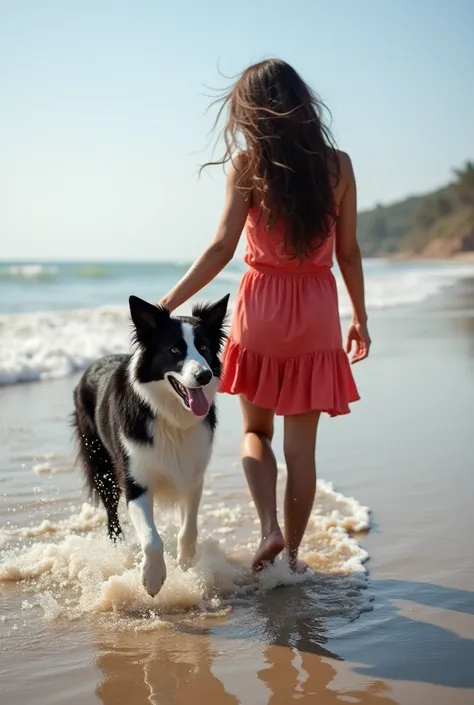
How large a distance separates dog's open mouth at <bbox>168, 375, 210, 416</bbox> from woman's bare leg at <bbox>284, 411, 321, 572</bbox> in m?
0.63

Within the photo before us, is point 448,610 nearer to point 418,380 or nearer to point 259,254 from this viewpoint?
point 259,254

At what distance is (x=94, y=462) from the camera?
4.83m

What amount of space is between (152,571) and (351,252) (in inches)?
70.1

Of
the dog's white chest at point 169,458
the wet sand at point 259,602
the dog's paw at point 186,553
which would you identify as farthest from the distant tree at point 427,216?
the dog's white chest at point 169,458

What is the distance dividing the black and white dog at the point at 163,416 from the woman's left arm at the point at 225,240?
0.13 metres

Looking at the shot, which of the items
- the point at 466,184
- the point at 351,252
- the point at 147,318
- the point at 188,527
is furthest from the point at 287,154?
the point at 466,184

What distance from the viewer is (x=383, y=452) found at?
20.6 ft

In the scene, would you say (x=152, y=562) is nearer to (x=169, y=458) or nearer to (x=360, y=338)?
(x=169, y=458)

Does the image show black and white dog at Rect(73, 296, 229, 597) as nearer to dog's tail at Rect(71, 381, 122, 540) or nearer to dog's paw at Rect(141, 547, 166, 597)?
dog's paw at Rect(141, 547, 166, 597)

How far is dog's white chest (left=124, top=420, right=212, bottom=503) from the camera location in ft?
12.6

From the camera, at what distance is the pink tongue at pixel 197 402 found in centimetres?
362

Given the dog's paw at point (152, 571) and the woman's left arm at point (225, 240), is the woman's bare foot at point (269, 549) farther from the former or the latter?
the woman's left arm at point (225, 240)

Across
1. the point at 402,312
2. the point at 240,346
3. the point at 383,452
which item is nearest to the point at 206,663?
the point at 240,346

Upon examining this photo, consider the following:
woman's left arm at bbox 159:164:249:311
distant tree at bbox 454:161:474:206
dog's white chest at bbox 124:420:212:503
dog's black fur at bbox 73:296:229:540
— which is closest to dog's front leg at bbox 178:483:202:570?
dog's white chest at bbox 124:420:212:503
